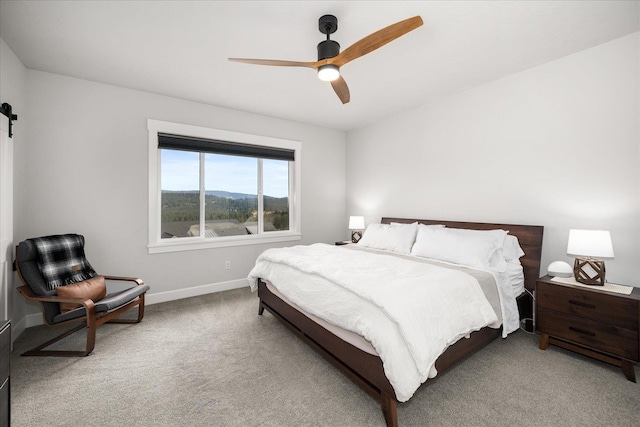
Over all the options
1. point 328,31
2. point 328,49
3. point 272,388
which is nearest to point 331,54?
point 328,49

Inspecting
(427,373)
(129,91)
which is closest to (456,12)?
(427,373)

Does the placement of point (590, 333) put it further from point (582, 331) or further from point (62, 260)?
point (62, 260)

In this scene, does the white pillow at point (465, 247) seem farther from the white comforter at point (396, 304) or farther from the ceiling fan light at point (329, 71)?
the ceiling fan light at point (329, 71)

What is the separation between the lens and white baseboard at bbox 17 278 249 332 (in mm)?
2921

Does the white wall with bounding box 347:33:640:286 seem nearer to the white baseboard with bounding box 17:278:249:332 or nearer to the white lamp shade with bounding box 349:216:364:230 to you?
the white lamp shade with bounding box 349:216:364:230

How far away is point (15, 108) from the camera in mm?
2709

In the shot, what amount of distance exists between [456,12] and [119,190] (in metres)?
3.91

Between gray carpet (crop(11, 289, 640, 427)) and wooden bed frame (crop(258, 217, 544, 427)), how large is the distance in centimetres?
14

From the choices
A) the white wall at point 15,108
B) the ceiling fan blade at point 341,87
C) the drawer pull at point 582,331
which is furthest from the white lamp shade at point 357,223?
the white wall at point 15,108

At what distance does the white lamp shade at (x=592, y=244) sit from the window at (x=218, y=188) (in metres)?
3.55

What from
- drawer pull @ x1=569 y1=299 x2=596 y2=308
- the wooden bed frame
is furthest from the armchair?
drawer pull @ x1=569 y1=299 x2=596 y2=308

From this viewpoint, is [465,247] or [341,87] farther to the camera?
[465,247]

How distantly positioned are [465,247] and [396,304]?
61.9 inches

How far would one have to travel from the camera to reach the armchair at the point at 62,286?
7.73ft
